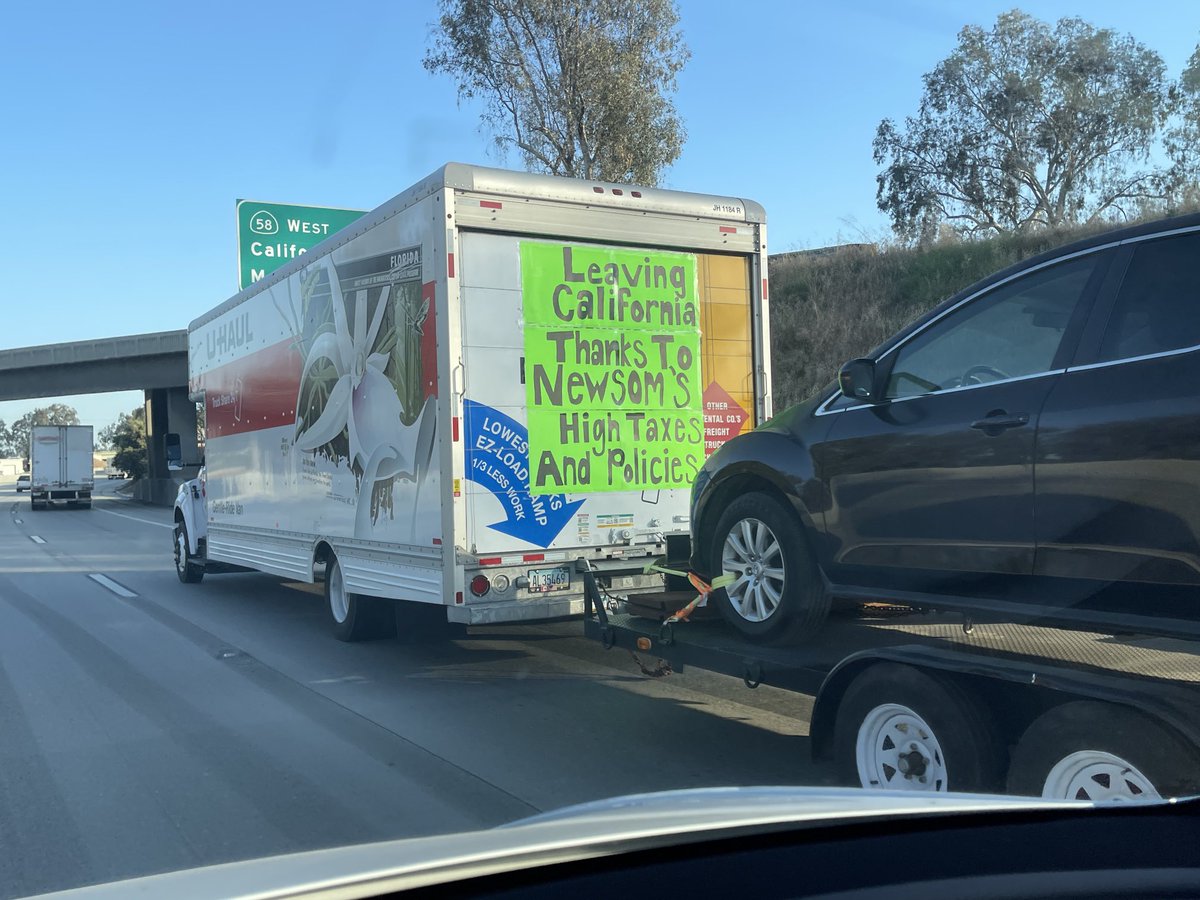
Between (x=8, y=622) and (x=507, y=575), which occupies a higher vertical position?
(x=507, y=575)

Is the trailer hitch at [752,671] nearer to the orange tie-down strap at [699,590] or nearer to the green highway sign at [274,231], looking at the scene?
the orange tie-down strap at [699,590]

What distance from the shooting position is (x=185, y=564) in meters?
14.7

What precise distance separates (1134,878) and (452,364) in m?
5.75

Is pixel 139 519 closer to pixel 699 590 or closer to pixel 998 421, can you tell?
pixel 699 590

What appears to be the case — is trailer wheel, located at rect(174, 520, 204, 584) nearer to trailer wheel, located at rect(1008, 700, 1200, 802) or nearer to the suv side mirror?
the suv side mirror

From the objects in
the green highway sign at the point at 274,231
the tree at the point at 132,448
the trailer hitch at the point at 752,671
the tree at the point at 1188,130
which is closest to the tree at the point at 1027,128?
the tree at the point at 1188,130

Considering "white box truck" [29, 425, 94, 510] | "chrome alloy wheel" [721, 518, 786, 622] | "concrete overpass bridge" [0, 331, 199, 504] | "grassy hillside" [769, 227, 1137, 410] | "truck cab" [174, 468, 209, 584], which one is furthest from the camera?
"white box truck" [29, 425, 94, 510]

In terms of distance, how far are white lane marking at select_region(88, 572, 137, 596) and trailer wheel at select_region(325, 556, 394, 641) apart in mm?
5423

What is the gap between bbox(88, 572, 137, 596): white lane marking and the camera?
45.0 ft

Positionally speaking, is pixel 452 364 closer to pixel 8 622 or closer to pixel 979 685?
pixel 979 685

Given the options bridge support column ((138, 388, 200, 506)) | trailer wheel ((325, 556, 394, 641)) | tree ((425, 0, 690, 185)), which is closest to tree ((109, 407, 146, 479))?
bridge support column ((138, 388, 200, 506))

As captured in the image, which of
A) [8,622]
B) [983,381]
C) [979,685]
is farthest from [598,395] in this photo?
[8,622]

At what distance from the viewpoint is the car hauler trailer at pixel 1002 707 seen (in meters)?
3.32

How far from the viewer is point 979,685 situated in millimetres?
3922
